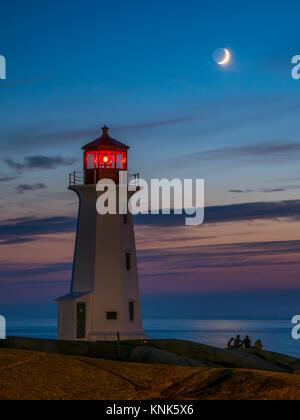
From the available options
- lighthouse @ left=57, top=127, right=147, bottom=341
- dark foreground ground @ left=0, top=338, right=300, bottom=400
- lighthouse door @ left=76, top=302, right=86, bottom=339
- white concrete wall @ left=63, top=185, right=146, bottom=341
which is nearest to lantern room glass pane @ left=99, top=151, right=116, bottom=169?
lighthouse @ left=57, top=127, right=147, bottom=341

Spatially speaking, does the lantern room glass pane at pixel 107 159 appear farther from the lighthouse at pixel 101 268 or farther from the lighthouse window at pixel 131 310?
the lighthouse window at pixel 131 310

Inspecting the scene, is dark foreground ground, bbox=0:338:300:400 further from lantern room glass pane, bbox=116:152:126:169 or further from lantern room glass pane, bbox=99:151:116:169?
lantern room glass pane, bbox=116:152:126:169

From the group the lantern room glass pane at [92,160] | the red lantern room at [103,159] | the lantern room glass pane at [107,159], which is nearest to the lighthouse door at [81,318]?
the red lantern room at [103,159]

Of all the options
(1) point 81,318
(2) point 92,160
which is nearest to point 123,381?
(1) point 81,318

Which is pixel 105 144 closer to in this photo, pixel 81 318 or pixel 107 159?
pixel 107 159

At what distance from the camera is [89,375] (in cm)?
1507

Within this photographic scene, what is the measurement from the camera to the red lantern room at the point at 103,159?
3650cm

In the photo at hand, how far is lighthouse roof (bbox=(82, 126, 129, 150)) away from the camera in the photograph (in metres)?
36.6

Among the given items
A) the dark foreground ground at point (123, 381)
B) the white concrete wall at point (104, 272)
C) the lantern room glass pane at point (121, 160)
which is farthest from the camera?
the lantern room glass pane at point (121, 160)

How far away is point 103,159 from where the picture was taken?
1447 inches

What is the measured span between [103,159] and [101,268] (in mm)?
5739

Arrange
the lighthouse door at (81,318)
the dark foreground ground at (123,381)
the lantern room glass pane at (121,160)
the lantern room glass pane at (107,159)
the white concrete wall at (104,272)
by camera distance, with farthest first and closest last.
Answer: the lantern room glass pane at (121,160), the lantern room glass pane at (107,159), the white concrete wall at (104,272), the lighthouse door at (81,318), the dark foreground ground at (123,381)
